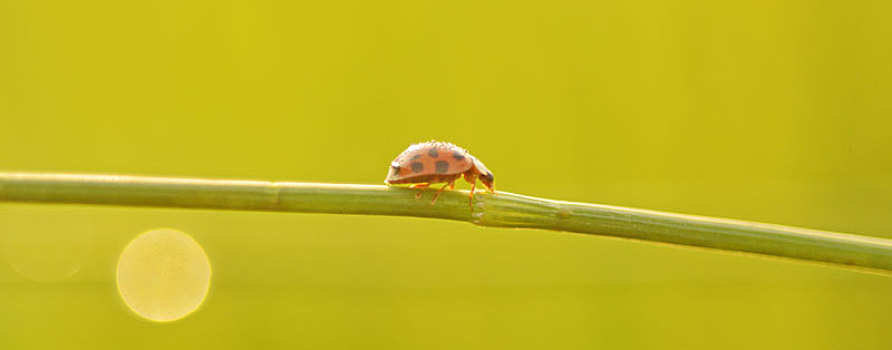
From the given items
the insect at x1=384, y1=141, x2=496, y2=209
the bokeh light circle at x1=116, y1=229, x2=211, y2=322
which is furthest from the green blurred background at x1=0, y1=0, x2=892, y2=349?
the insect at x1=384, y1=141, x2=496, y2=209

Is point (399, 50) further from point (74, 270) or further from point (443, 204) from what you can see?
point (443, 204)

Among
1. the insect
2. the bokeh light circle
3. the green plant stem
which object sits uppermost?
the insect

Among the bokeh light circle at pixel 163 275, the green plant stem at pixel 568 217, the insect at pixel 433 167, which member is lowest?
the bokeh light circle at pixel 163 275

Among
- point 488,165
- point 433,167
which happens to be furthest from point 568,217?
point 488,165

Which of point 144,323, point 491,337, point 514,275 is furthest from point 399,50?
point 144,323

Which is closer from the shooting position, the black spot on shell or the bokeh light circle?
the black spot on shell

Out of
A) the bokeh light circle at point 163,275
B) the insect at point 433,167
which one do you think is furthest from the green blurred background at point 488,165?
the insect at point 433,167

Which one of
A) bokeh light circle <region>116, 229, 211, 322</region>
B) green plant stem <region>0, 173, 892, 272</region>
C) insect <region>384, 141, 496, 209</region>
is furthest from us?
bokeh light circle <region>116, 229, 211, 322</region>

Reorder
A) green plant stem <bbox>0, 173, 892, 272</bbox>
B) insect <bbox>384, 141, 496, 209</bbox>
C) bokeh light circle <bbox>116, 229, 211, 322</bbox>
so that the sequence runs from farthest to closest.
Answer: bokeh light circle <bbox>116, 229, 211, 322</bbox>, insect <bbox>384, 141, 496, 209</bbox>, green plant stem <bbox>0, 173, 892, 272</bbox>

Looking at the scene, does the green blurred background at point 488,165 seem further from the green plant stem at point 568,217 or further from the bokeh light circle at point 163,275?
the green plant stem at point 568,217

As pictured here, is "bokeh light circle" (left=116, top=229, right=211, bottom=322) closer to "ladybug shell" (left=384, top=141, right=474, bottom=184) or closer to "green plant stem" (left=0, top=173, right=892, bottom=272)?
"ladybug shell" (left=384, top=141, right=474, bottom=184)
